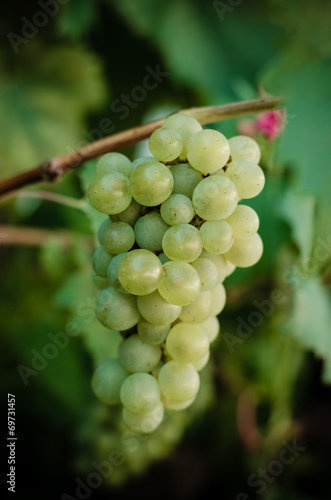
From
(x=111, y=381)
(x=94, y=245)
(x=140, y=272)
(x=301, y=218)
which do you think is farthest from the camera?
(x=94, y=245)

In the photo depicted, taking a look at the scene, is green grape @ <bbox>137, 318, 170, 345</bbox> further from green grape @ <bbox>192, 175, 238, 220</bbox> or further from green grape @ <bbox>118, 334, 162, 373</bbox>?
green grape @ <bbox>192, 175, 238, 220</bbox>

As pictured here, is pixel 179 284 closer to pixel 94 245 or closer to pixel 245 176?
pixel 245 176

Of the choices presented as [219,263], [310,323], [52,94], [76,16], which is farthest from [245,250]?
[52,94]

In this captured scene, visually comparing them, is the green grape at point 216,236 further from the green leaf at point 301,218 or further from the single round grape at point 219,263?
the green leaf at point 301,218

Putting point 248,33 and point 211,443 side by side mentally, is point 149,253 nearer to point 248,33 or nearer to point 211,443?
point 248,33

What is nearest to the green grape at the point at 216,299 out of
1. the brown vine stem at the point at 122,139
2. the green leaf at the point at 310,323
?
the brown vine stem at the point at 122,139

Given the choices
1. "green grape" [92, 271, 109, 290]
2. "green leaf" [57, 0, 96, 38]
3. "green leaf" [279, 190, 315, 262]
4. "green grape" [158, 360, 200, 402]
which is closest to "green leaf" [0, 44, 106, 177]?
"green leaf" [57, 0, 96, 38]
